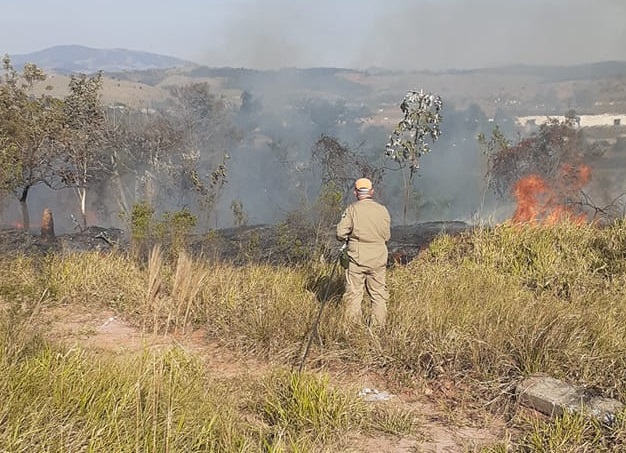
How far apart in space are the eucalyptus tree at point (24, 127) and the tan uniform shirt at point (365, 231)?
16165 millimetres

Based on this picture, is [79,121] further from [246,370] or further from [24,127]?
[246,370]

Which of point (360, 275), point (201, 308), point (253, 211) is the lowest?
point (253, 211)

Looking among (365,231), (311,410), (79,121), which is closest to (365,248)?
(365,231)

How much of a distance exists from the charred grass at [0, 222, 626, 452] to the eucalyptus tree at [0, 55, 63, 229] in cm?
1390

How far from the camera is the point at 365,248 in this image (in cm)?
557

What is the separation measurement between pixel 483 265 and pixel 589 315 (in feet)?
8.32

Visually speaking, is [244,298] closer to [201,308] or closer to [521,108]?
[201,308]

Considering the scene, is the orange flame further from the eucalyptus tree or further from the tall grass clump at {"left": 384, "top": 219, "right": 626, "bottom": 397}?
the eucalyptus tree

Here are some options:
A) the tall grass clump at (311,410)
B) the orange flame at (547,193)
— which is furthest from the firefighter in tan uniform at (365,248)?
the orange flame at (547,193)

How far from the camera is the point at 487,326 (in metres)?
4.70

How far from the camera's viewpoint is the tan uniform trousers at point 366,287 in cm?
547

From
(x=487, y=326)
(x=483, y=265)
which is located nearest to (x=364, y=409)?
(x=487, y=326)

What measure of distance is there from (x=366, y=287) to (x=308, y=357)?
1.08 m

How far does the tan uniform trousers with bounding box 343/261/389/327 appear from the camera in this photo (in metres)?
5.47
